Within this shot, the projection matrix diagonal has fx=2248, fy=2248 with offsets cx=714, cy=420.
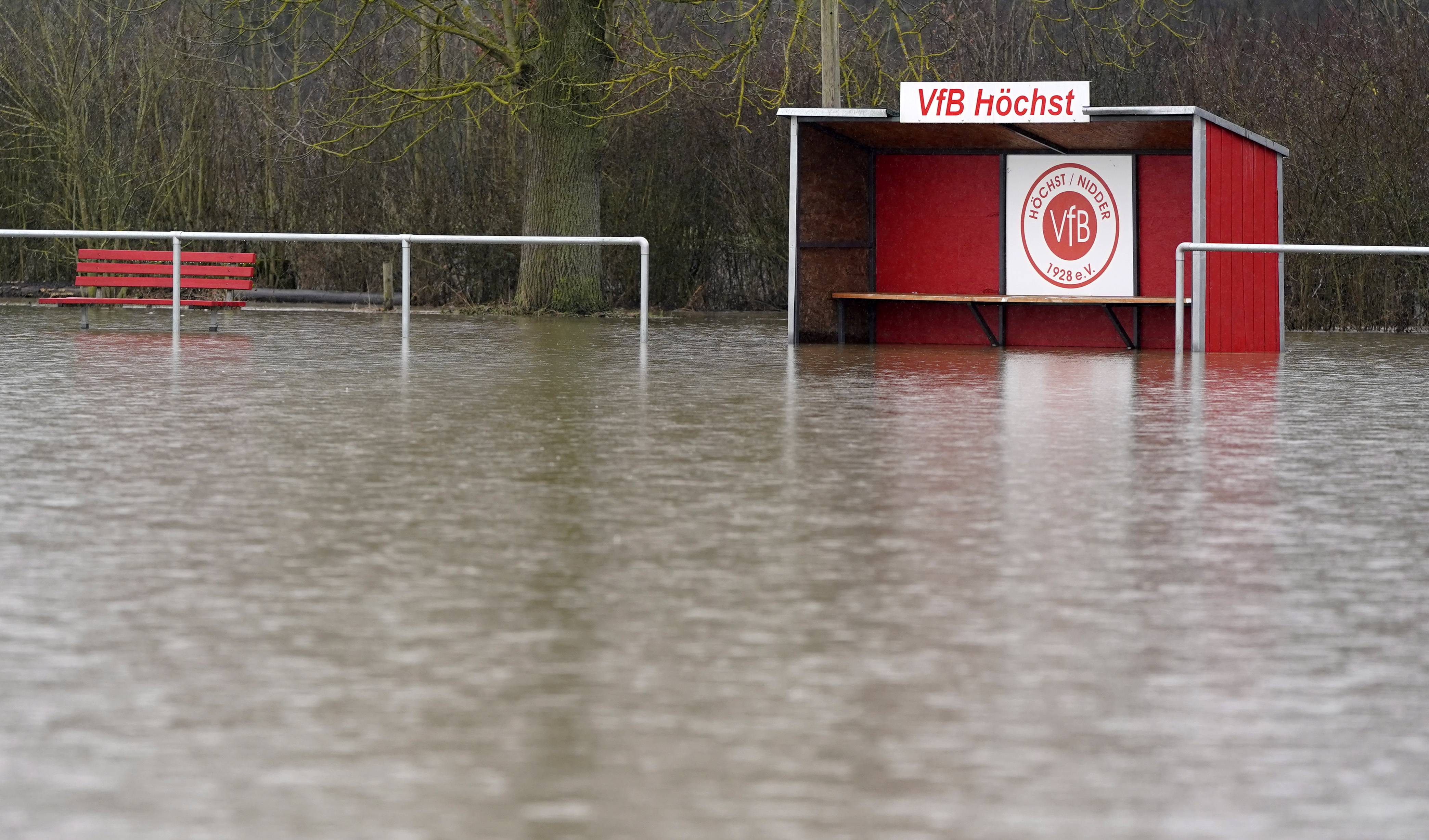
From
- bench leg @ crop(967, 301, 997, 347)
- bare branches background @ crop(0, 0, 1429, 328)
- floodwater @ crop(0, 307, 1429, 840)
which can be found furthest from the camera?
bare branches background @ crop(0, 0, 1429, 328)

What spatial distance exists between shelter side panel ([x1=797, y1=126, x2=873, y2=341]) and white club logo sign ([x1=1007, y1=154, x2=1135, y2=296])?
1.39 m

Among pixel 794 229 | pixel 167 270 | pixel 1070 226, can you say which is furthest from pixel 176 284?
pixel 1070 226

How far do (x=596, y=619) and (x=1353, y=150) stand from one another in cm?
2137

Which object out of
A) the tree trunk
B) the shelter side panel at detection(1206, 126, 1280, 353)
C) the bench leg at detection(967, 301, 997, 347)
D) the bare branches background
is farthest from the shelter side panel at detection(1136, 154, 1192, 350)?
the tree trunk

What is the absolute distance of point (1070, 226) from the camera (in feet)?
67.7

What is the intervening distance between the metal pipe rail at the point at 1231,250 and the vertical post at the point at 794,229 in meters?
3.43

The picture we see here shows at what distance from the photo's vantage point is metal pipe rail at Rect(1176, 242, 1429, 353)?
695 inches

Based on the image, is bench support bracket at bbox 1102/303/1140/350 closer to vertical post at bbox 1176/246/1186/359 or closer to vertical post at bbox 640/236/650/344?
vertical post at bbox 1176/246/1186/359

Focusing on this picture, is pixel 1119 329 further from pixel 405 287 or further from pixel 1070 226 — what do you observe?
pixel 405 287

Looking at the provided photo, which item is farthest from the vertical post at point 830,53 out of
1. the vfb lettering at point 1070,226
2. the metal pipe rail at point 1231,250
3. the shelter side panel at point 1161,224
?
the metal pipe rail at point 1231,250

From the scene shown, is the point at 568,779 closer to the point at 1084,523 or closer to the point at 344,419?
the point at 1084,523

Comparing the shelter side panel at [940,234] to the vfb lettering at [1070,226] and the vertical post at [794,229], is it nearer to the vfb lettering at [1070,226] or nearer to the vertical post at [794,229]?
the vfb lettering at [1070,226]

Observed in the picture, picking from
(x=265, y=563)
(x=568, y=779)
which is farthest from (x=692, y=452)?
(x=568, y=779)

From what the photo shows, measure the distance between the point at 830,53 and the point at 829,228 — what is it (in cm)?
266
